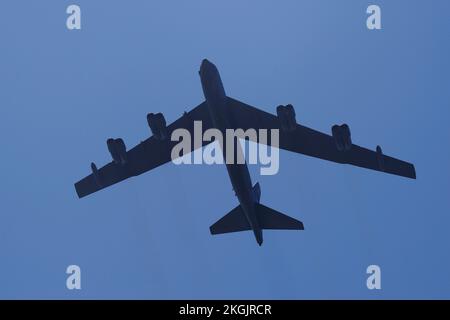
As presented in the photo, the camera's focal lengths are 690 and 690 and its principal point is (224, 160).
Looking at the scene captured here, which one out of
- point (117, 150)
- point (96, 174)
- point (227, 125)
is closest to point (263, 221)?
point (227, 125)

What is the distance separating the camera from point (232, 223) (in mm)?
37281

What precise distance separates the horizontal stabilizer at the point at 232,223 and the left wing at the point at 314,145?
170 inches

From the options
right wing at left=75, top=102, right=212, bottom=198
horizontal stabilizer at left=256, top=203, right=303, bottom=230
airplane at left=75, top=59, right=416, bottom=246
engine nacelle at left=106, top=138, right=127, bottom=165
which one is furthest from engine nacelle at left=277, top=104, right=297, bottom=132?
engine nacelle at left=106, top=138, right=127, bottom=165

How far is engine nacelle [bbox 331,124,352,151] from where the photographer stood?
3347 cm

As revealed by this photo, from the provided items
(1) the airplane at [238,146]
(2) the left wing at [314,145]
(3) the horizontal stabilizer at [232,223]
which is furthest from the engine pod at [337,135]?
(3) the horizontal stabilizer at [232,223]

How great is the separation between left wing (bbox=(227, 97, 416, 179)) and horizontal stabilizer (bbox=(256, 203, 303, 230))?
3607 mm

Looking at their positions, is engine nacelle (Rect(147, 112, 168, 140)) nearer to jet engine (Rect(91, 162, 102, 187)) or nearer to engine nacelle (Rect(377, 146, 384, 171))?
jet engine (Rect(91, 162, 102, 187))

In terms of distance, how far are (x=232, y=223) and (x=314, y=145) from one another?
6117 millimetres

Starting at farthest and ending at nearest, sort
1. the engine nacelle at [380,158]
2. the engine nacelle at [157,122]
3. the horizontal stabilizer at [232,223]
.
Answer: the horizontal stabilizer at [232,223] < the engine nacelle at [380,158] < the engine nacelle at [157,122]

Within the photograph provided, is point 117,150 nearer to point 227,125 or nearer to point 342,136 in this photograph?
point 227,125

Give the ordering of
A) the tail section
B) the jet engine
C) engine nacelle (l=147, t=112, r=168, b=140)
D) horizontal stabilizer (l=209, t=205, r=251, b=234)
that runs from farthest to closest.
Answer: horizontal stabilizer (l=209, t=205, r=251, b=234)
the tail section
the jet engine
engine nacelle (l=147, t=112, r=168, b=140)

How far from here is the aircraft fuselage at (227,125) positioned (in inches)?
1281

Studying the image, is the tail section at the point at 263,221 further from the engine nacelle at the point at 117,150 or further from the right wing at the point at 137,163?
the engine nacelle at the point at 117,150
